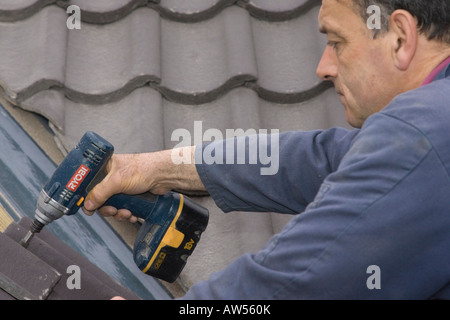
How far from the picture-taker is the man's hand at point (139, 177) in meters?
2.21

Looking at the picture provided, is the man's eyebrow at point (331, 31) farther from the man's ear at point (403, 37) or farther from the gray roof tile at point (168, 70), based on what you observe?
the gray roof tile at point (168, 70)

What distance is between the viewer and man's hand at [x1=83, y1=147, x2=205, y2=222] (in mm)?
2209

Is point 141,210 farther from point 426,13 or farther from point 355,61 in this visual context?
point 426,13

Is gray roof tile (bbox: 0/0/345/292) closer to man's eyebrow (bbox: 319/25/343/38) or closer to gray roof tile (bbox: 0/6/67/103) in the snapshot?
gray roof tile (bbox: 0/6/67/103)

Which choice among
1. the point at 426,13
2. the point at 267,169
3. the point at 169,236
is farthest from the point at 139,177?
the point at 426,13

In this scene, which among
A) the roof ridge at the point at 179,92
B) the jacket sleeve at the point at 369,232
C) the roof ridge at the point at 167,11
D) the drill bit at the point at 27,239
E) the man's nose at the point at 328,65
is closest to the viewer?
the jacket sleeve at the point at 369,232

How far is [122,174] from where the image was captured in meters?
2.23

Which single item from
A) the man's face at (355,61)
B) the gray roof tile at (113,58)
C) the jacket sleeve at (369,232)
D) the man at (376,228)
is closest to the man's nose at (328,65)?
the man's face at (355,61)

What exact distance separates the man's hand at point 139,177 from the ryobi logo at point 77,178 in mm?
96

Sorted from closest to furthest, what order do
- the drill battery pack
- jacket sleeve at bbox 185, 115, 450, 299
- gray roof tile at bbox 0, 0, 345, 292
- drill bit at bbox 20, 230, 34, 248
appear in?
1. jacket sleeve at bbox 185, 115, 450, 299
2. drill bit at bbox 20, 230, 34, 248
3. the drill battery pack
4. gray roof tile at bbox 0, 0, 345, 292

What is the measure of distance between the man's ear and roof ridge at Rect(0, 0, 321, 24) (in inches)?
47.3

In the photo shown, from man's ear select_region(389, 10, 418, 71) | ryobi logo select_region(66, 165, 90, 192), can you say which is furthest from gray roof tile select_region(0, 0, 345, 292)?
man's ear select_region(389, 10, 418, 71)

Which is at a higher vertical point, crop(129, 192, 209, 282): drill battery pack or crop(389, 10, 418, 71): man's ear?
crop(389, 10, 418, 71): man's ear
